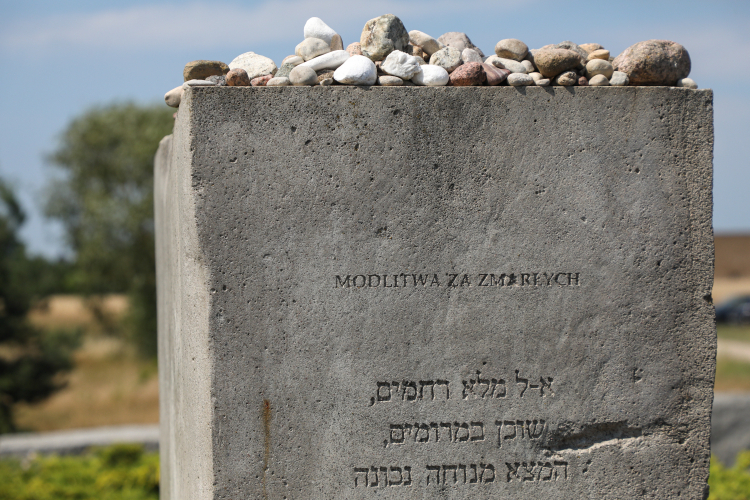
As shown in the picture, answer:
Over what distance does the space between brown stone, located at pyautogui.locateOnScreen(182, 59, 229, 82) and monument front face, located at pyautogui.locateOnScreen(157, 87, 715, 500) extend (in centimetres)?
27

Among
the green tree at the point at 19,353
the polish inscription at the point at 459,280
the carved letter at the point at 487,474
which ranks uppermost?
the polish inscription at the point at 459,280

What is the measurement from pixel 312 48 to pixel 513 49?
87 centimetres

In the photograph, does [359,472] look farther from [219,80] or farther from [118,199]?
[118,199]

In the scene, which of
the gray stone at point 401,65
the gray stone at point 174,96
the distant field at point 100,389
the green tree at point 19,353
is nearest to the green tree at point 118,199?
the distant field at point 100,389

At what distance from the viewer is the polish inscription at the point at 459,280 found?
8.07ft

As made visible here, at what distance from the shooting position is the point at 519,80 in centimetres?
251

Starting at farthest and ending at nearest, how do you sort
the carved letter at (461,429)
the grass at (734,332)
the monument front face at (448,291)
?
the grass at (734,332) → the carved letter at (461,429) → the monument front face at (448,291)

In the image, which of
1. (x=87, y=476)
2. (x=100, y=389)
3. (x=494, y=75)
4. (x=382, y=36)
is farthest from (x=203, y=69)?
(x=100, y=389)

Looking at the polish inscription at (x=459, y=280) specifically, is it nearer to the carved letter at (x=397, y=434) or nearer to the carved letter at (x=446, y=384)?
the carved letter at (x=446, y=384)

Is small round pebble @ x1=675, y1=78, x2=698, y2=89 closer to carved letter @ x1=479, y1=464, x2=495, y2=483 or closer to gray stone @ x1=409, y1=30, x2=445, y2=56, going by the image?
gray stone @ x1=409, y1=30, x2=445, y2=56

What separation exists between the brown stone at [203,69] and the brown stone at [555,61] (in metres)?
1.33

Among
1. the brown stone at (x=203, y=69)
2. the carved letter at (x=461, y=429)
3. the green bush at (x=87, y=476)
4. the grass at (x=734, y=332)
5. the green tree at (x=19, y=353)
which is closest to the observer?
the carved letter at (x=461, y=429)

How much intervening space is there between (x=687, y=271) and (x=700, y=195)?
1.06 ft

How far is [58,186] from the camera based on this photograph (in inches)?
920
